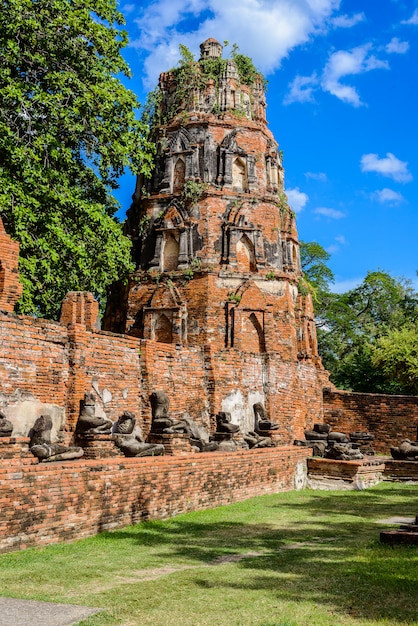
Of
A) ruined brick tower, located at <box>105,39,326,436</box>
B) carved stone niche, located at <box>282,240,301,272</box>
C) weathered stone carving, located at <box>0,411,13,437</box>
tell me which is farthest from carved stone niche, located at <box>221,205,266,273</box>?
weathered stone carving, located at <box>0,411,13,437</box>

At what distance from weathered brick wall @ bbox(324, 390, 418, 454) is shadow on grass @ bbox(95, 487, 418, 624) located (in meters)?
9.74

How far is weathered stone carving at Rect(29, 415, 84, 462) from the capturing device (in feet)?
29.3

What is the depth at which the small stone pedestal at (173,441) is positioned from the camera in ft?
39.0

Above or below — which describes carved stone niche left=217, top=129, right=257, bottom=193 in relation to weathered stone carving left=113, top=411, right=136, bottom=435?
above

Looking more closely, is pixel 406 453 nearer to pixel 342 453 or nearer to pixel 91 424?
pixel 342 453

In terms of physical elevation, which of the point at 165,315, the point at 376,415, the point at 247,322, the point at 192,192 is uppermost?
the point at 192,192

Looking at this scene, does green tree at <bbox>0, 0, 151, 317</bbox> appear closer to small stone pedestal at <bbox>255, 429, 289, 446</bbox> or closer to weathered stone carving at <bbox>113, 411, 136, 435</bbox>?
weathered stone carving at <bbox>113, 411, 136, 435</bbox>

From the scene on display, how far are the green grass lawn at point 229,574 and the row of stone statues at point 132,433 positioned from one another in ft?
4.98

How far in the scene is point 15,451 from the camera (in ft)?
25.7

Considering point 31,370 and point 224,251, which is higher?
point 224,251

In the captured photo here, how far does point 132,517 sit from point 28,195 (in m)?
8.58

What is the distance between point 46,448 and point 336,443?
10299 millimetres

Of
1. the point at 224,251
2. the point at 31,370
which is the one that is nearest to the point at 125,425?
the point at 31,370

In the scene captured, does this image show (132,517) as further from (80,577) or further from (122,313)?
(122,313)
